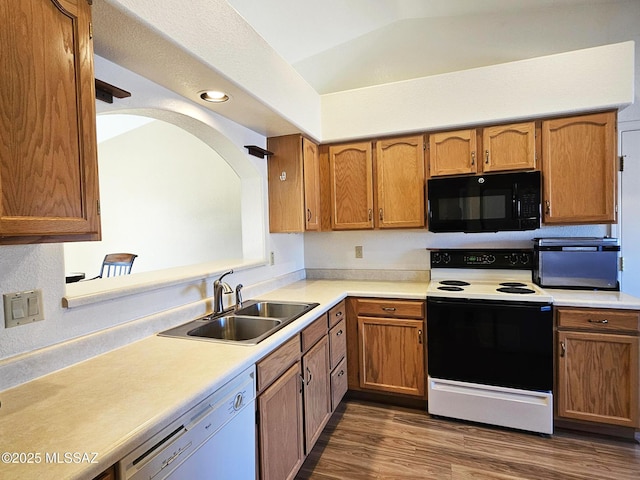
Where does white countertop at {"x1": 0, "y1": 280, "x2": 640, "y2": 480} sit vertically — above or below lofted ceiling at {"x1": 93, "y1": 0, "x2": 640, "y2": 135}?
below

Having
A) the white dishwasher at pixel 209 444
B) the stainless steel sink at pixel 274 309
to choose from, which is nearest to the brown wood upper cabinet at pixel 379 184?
the stainless steel sink at pixel 274 309

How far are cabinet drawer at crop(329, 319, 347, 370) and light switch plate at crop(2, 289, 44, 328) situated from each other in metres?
1.57

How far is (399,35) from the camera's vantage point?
2992mm

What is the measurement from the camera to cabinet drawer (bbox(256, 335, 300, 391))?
1418 mm

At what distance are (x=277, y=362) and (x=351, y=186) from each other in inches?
68.5

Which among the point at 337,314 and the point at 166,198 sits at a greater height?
the point at 166,198

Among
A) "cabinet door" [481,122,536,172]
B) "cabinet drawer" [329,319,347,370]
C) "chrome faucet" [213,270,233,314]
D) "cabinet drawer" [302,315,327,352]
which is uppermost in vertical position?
"cabinet door" [481,122,536,172]

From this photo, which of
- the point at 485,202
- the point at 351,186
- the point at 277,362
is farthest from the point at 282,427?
the point at 485,202

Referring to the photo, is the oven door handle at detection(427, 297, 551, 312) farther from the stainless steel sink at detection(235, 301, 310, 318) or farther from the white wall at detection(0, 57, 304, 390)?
the white wall at detection(0, 57, 304, 390)

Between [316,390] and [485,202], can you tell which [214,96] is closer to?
[316,390]

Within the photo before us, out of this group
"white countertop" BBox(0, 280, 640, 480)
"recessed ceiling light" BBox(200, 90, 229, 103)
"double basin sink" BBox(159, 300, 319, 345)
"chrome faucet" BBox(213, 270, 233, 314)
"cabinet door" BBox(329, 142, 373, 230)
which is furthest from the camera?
"cabinet door" BBox(329, 142, 373, 230)

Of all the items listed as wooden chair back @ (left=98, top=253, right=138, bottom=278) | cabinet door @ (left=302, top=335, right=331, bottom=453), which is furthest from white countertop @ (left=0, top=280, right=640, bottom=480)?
wooden chair back @ (left=98, top=253, right=138, bottom=278)

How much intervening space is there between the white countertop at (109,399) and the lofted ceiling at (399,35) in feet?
4.19

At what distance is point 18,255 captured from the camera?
3.67 feet
